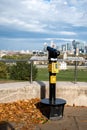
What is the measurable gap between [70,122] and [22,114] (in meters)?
1.19

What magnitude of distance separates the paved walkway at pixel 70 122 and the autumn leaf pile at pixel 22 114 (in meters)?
0.26

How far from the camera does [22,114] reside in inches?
258

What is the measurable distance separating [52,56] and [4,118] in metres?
1.79

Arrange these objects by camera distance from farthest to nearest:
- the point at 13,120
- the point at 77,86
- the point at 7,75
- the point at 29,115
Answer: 1. the point at 7,75
2. the point at 77,86
3. the point at 29,115
4. the point at 13,120

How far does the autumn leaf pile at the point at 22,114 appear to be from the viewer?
5.90m

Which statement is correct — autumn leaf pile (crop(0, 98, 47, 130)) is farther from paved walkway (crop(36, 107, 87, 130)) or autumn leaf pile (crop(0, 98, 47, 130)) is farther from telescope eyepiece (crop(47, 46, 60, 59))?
telescope eyepiece (crop(47, 46, 60, 59))

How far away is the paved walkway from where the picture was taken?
574 cm

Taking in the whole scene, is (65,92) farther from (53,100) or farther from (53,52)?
(53,52)

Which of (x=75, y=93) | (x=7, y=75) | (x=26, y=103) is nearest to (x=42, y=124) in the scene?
(x=26, y=103)

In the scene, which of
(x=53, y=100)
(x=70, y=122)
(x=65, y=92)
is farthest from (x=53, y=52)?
(x=65, y=92)

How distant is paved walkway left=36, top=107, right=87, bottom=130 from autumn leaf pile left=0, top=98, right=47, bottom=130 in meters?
0.26

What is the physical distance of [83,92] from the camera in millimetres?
7738

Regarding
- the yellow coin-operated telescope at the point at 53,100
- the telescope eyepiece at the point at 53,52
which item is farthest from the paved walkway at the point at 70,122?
the telescope eyepiece at the point at 53,52

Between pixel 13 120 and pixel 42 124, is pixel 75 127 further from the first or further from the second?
pixel 13 120
